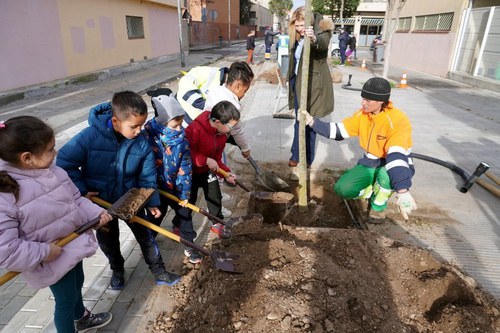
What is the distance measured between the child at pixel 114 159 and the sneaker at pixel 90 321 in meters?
0.42

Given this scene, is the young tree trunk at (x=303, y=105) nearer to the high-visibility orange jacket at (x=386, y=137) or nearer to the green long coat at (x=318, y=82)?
the high-visibility orange jacket at (x=386, y=137)

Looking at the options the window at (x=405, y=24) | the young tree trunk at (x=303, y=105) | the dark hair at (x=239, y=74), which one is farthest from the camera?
the window at (x=405, y=24)

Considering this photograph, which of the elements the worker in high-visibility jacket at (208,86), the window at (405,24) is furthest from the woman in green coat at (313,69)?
the window at (405,24)

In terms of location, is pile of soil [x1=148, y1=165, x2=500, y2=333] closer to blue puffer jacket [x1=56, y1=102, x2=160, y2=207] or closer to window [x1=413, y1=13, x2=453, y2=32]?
blue puffer jacket [x1=56, y1=102, x2=160, y2=207]

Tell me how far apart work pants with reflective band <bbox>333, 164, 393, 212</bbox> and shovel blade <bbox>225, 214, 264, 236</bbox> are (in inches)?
41.6

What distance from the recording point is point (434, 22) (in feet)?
55.2

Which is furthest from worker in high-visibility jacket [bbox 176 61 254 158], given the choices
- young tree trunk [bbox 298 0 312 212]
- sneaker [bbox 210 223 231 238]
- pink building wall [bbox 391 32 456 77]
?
pink building wall [bbox 391 32 456 77]

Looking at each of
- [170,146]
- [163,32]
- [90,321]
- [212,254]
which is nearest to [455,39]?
[163,32]

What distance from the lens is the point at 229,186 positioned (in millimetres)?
4469

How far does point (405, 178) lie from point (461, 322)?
126cm

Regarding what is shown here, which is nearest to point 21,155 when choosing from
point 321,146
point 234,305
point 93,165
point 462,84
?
point 93,165

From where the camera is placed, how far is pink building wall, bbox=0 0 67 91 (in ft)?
29.3

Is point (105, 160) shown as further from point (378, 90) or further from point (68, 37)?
point (68, 37)

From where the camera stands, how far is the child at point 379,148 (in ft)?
10.1
